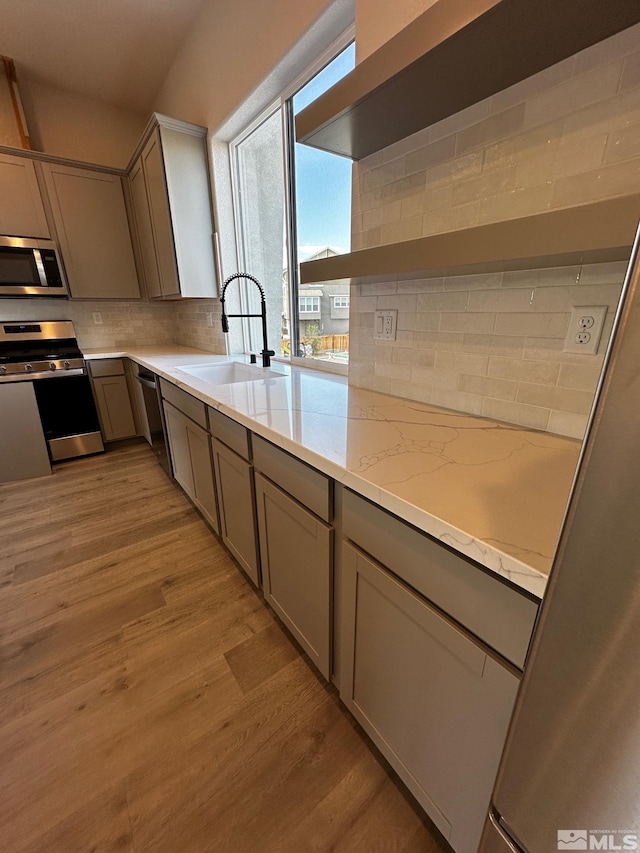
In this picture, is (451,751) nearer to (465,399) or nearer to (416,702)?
(416,702)

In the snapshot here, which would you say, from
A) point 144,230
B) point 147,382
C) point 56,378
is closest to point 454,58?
point 147,382

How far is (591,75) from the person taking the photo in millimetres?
778

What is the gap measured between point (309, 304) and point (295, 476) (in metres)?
1.46

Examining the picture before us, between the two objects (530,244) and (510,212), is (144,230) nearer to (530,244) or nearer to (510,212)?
(510,212)

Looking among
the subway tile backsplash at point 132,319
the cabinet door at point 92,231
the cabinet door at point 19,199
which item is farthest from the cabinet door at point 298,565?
the cabinet door at point 19,199

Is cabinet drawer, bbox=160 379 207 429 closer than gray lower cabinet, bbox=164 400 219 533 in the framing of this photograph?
Yes

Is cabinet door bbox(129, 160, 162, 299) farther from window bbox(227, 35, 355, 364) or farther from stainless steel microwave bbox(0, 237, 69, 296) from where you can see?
window bbox(227, 35, 355, 364)

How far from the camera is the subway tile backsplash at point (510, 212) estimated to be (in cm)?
78

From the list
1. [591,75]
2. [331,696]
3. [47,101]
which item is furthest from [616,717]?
[47,101]

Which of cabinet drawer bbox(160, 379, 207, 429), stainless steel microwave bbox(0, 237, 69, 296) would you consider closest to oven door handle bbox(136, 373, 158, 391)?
cabinet drawer bbox(160, 379, 207, 429)

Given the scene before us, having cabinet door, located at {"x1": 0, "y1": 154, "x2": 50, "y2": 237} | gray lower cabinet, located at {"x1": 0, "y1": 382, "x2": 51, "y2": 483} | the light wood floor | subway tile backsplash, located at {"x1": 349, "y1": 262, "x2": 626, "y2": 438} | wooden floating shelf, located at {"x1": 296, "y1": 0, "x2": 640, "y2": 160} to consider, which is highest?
cabinet door, located at {"x1": 0, "y1": 154, "x2": 50, "y2": 237}

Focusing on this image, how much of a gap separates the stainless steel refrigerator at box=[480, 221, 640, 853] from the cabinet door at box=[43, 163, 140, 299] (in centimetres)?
371

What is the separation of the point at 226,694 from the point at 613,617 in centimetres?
130

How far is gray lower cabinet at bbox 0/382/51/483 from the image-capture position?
251 centimetres
